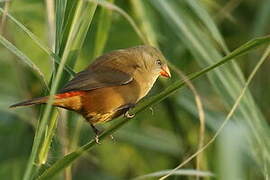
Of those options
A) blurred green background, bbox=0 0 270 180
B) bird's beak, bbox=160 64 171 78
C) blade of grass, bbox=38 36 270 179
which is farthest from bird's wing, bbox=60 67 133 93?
blade of grass, bbox=38 36 270 179

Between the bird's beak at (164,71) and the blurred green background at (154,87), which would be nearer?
the blurred green background at (154,87)

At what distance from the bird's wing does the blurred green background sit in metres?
0.14

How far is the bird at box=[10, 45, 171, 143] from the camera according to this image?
271 cm

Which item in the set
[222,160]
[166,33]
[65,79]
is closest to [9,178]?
[166,33]

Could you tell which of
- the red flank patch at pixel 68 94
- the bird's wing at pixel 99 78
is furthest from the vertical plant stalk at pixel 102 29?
the red flank patch at pixel 68 94

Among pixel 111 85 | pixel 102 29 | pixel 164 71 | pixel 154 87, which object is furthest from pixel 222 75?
pixel 154 87

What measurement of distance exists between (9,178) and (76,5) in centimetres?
219

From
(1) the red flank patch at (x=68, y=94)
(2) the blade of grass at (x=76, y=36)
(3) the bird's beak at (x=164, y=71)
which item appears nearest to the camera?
(2) the blade of grass at (x=76, y=36)

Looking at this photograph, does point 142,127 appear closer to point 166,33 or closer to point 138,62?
point 166,33

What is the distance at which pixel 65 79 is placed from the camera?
2381 mm

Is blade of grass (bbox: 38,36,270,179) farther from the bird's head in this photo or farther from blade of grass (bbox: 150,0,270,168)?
the bird's head

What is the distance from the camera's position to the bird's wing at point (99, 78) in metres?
2.70

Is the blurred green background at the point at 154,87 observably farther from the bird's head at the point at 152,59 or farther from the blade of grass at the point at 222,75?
the bird's head at the point at 152,59

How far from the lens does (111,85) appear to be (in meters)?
2.98
